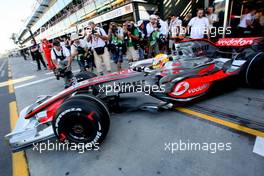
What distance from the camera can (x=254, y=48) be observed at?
3.38 metres

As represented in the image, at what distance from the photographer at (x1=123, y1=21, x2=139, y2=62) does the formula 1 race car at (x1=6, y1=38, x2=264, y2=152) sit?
2665mm

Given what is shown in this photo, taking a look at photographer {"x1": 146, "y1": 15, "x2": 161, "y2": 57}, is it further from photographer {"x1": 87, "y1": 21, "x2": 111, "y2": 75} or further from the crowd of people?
photographer {"x1": 87, "y1": 21, "x2": 111, "y2": 75}

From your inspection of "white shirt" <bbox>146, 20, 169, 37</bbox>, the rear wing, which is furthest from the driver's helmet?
"white shirt" <bbox>146, 20, 169, 37</bbox>

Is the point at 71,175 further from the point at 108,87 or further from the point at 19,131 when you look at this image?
the point at 108,87

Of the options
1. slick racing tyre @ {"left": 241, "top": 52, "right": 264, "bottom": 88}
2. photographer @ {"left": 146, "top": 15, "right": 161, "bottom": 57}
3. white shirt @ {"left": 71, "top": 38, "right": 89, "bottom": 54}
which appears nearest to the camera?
slick racing tyre @ {"left": 241, "top": 52, "right": 264, "bottom": 88}

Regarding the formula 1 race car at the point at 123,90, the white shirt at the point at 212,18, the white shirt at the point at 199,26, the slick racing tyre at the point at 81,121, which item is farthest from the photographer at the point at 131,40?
the slick racing tyre at the point at 81,121

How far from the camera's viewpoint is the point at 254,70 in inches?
118

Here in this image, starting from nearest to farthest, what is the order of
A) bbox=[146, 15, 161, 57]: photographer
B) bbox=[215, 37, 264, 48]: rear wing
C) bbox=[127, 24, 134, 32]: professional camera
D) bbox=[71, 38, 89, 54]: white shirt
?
bbox=[215, 37, 264, 48]: rear wing
bbox=[71, 38, 89, 54]: white shirt
bbox=[146, 15, 161, 57]: photographer
bbox=[127, 24, 134, 32]: professional camera

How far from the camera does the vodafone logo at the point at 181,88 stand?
272cm

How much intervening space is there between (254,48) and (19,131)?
4281mm

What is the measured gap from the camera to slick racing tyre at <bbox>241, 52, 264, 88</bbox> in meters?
2.97

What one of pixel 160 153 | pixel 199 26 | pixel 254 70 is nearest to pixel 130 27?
pixel 199 26

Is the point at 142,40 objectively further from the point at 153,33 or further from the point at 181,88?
the point at 181,88

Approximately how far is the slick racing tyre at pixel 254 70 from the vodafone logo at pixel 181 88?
118 centimetres
